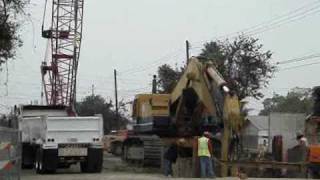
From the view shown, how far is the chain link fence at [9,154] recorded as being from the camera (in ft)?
58.0

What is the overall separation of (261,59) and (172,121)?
3085 cm

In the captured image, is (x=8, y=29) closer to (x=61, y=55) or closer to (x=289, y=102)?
(x=61, y=55)

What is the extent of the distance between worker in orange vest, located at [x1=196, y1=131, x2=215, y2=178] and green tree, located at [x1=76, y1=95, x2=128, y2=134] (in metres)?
77.0

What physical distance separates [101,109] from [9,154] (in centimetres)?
9550

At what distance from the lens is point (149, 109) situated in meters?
33.1

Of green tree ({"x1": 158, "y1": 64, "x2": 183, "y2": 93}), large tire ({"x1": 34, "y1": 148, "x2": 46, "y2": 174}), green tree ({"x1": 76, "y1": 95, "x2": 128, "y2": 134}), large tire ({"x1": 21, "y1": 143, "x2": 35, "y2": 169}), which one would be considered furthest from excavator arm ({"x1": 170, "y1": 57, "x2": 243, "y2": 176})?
green tree ({"x1": 76, "y1": 95, "x2": 128, "y2": 134})

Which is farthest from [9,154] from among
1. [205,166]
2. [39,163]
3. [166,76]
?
[166,76]

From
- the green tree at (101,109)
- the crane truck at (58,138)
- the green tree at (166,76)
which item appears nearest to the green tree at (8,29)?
the crane truck at (58,138)

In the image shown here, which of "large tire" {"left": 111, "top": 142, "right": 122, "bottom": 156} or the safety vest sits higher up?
the safety vest

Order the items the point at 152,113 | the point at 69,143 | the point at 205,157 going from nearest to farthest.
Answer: the point at 205,157 → the point at 69,143 → the point at 152,113

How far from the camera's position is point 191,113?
98.3 feet

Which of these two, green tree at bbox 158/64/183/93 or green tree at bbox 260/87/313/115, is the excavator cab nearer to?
green tree at bbox 158/64/183/93

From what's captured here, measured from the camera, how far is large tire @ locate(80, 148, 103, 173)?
30.0m

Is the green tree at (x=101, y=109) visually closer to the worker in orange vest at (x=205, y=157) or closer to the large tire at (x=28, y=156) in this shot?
the large tire at (x=28, y=156)
